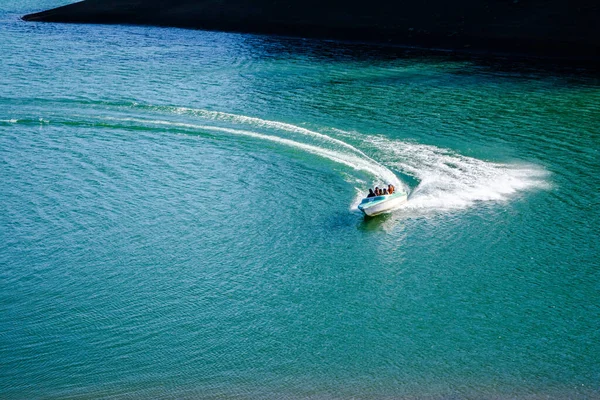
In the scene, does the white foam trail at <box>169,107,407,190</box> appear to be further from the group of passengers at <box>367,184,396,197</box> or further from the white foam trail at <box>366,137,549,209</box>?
the group of passengers at <box>367,184,396,197</box>

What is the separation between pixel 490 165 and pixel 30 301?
25.8 meters

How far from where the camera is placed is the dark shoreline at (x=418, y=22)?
65.8 metres

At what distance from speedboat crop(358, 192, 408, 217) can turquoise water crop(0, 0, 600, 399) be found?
2.02 feet

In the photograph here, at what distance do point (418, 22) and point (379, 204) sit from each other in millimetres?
41157

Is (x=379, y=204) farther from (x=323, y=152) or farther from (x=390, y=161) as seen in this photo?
(x=323, y=152)

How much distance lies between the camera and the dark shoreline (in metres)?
65.8

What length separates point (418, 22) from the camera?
7356 centimetres

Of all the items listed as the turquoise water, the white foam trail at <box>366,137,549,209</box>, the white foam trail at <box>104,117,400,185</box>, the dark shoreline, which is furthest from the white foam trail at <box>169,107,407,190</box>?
the dark shoreline

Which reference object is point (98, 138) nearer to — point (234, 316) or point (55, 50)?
point (234, 316)

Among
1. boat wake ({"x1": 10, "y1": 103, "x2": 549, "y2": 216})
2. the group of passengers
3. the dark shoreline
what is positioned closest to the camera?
the group of passengers

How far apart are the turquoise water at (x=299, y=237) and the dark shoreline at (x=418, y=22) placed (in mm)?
5049

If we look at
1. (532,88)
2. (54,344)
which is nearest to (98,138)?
(54,344)

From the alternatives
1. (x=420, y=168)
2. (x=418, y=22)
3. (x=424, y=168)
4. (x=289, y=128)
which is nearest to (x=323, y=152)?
(x=289, y=128)

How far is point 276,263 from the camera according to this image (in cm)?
3397
